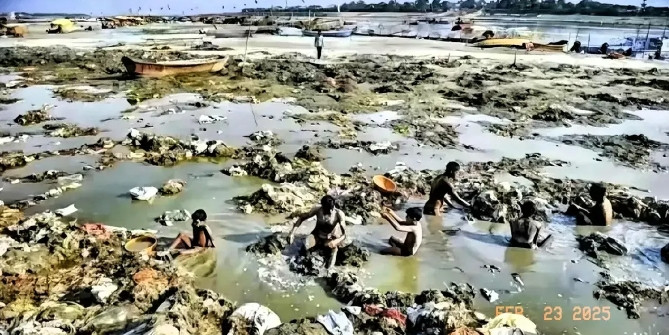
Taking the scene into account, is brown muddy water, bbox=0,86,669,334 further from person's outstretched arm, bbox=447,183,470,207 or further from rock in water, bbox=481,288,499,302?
person's outstretched arm, bbox=447,183,470,207

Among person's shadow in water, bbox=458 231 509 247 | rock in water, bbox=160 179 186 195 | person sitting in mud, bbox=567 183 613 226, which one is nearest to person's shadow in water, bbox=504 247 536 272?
person's shadow in water, bbox=458 231 509 247

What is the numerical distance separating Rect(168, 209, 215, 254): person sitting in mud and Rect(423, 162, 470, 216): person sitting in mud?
3.45m

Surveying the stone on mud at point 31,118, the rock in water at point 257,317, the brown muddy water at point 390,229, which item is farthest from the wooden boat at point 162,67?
the rock in water at point 257,317

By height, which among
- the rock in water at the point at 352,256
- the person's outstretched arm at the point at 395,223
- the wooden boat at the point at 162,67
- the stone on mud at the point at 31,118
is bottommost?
the rock in water at the point at 352,256

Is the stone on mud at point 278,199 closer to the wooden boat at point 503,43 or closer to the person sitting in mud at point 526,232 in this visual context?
the person sitting in mud at point 526,232

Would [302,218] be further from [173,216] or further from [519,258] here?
[519,258]

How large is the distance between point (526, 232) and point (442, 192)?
4.82ft

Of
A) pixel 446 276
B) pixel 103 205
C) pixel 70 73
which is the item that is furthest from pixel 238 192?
pixel 70 73

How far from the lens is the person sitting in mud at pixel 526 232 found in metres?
6.99

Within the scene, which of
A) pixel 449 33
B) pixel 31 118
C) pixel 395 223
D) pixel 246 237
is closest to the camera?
pixel 395 223

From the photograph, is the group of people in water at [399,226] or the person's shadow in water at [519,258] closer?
the group of people in water at [399,226]

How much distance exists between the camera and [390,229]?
770cm

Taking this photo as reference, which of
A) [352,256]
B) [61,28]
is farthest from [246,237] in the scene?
[61,28]

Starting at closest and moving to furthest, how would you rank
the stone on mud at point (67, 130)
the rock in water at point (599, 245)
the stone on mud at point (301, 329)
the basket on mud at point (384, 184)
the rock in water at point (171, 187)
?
1. the stone on mud at point (301, 329)
2. the rock in water at point (599, 245)
3. the basket on mud at point (384, 184)
4. the rock in water at point (171, 187)
5. the stone on mud at point (67, 130)
